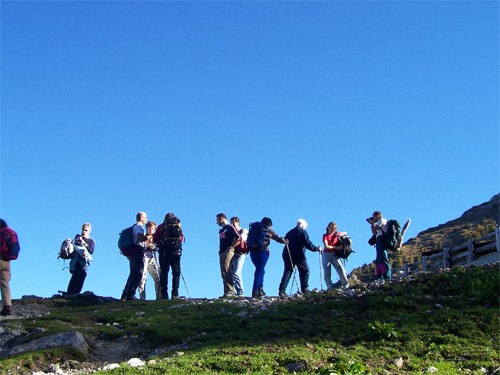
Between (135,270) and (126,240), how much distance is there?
88 centimetres

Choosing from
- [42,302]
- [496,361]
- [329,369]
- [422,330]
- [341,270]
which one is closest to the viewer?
[329,369]

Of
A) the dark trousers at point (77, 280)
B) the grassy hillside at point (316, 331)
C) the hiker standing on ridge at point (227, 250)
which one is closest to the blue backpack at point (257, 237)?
the hiker standing on ridge at point (227, 250)

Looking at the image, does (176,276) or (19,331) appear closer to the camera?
(19,331)

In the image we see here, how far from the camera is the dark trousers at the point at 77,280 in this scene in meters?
22.9

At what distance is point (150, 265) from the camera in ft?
75.5

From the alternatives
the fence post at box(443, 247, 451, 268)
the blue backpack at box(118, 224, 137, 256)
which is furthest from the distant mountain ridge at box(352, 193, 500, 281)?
the blue backpack at box(118, 224, 137, 256)

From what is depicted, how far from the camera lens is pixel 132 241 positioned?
2197 centimetres

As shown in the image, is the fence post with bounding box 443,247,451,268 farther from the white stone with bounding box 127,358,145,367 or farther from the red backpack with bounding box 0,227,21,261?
the white stone with bounding box 127,358,145,367

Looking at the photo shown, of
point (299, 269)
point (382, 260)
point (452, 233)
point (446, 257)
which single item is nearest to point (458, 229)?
point (452, 233)

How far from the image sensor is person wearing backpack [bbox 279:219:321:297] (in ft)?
73.9

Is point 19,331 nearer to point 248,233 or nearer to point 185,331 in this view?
point 185,331

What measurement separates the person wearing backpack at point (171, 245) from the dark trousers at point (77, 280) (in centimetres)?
236

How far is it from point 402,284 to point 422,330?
12.1 ft

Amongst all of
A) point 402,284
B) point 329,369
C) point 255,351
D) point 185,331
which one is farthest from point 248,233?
point 329,369
